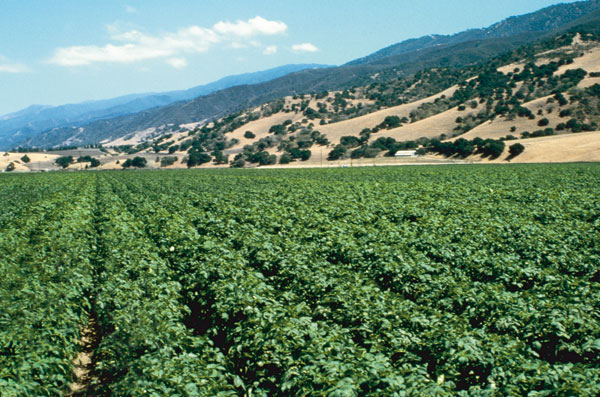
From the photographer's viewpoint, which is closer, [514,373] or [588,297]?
[514,373]

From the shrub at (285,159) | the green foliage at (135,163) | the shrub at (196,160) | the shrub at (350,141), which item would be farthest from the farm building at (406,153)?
the green foliage at (135,163)

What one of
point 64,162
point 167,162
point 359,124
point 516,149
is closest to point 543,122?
point 516,149

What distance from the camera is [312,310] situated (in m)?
8.86

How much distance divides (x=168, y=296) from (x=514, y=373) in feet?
23.0

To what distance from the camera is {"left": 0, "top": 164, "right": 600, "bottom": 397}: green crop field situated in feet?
19.2

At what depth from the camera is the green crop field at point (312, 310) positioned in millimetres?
5844

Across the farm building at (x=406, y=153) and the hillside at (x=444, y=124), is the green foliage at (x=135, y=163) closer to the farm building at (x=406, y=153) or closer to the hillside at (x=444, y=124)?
the hillside at (x=444, y=124)

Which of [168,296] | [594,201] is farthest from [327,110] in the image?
[168,296]

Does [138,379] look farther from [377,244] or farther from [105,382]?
[377,244]

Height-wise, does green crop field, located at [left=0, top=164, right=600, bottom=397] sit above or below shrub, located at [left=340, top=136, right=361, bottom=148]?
above

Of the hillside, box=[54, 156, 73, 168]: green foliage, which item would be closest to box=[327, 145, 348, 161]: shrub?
the hillside

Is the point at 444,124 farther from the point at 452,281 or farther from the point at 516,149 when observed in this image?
the point at 452,281

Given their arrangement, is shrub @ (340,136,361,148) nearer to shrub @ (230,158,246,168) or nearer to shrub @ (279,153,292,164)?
shrub @ (279,153,292,164)

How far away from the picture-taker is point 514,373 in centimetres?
591
